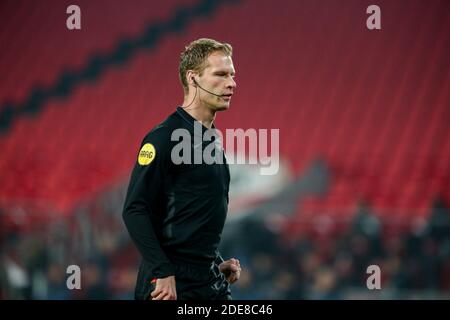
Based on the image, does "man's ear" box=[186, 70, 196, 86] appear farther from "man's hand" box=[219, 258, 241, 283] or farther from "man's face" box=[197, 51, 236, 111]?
"man's hand" box=[219, 258, 241, 283]

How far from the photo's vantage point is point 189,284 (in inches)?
94.1

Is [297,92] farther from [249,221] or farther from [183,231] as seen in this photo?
[183,231]

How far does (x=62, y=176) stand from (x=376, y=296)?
317cm

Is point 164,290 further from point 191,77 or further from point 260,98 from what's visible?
point 260,98

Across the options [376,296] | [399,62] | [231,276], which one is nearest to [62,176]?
[376,296]

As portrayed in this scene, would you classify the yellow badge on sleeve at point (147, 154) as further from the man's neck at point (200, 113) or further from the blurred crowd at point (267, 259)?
the blurred crowd at point (267, 259)

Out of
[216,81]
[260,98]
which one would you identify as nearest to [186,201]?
[216,81]

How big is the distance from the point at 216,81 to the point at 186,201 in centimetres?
44

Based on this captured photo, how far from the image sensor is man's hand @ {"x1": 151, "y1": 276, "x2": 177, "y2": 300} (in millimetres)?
2225

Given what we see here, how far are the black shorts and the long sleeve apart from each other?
0.09 m

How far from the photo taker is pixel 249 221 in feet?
18.8

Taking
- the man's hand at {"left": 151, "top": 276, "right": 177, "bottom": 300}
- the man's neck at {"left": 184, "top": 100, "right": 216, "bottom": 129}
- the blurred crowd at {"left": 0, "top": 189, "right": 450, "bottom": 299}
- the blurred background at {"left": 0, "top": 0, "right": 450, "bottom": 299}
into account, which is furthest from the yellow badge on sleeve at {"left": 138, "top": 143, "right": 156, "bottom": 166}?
the blurred background at {"left": 0, "top": 0, "right": 450, "bottom": 299}

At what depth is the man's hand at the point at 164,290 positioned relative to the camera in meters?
2.22
